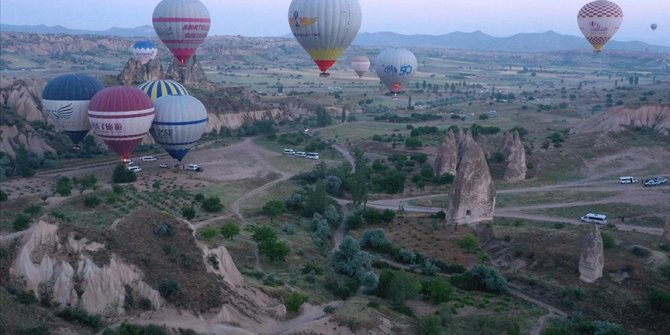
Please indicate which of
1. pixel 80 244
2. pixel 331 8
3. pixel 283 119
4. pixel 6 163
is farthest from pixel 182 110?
pixel 283 119

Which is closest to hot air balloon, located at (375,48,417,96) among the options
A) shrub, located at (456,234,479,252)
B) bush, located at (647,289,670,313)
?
shrub, located at (456,234,479,252)

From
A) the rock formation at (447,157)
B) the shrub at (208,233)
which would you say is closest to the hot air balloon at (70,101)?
the shrub at (208,233)

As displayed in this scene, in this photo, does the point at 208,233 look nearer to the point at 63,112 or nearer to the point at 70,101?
the point at 70,101

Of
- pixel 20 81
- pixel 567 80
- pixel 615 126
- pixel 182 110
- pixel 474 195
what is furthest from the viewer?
pixel 567 80

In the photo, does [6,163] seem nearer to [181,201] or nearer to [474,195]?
[181,201]

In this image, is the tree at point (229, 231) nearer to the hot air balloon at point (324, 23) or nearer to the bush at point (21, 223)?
the bush at point (21, 223)

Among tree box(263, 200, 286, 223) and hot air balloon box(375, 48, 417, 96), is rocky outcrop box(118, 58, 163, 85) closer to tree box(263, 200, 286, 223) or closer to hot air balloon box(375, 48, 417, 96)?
hot air balloon box(375, 48, 417, 96)
